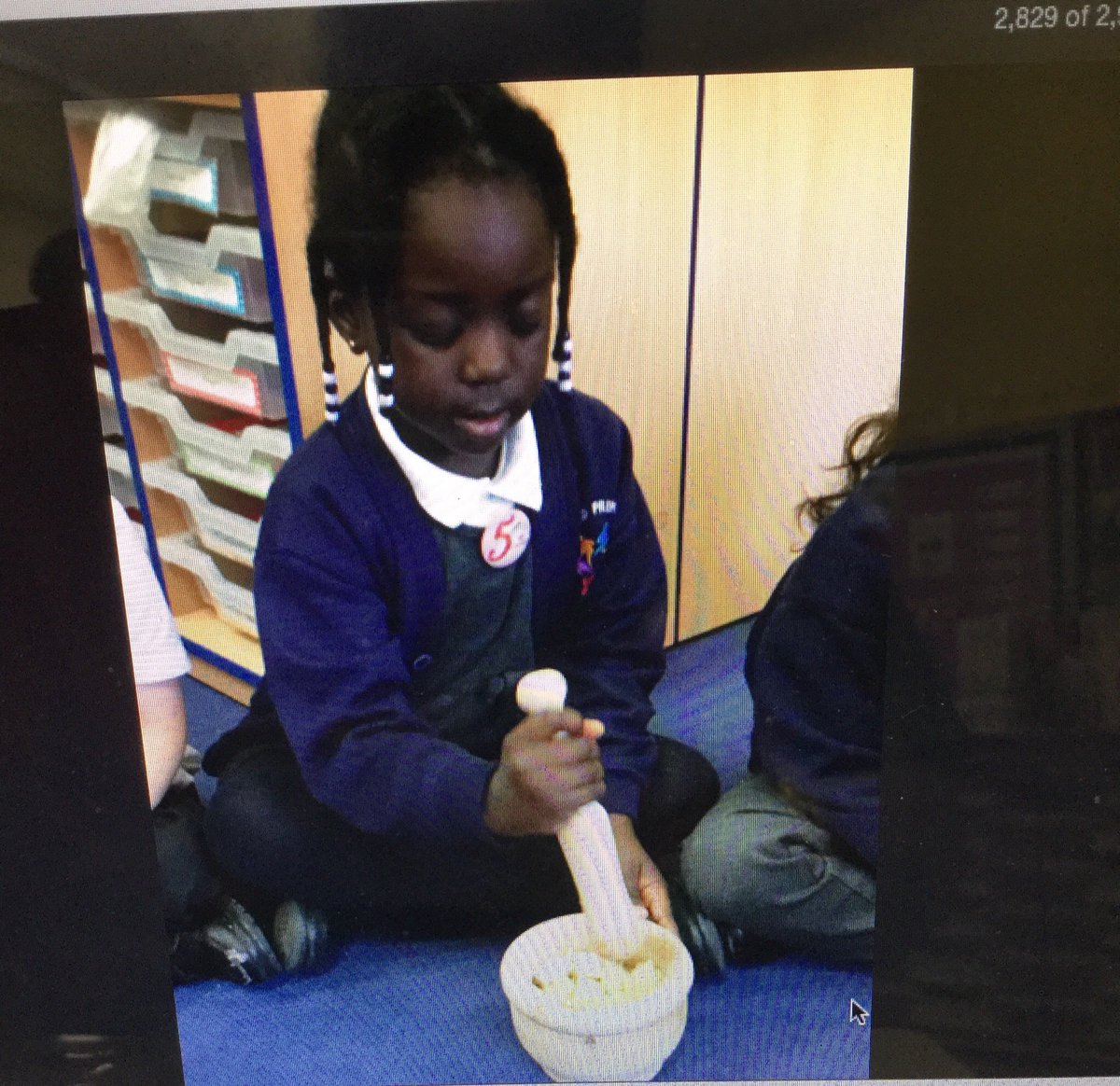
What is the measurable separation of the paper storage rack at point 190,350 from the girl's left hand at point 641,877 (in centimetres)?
27

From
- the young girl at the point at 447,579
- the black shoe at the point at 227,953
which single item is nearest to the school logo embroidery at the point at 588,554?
the young girl at the point at 447,579

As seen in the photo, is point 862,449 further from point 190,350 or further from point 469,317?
point 190,350

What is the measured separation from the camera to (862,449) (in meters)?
0.64

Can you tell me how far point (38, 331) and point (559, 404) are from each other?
0.33 meters

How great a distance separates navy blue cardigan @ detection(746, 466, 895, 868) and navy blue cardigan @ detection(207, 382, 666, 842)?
0.08 metres

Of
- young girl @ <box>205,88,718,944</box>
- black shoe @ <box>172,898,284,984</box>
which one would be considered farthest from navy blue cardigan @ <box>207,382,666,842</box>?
black shoe @ <box>172,898,284,984</box>

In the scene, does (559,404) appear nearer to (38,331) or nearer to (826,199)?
(826,199)

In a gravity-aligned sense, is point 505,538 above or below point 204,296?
below

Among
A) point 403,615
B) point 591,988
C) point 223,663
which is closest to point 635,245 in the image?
point 403,615

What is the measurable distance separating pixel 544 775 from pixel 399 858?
120 millimetres

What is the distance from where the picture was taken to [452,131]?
588 millimetres

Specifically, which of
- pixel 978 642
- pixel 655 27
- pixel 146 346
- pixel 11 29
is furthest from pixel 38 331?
pixel 978 642

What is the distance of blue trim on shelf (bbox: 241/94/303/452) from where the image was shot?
1.95 feet

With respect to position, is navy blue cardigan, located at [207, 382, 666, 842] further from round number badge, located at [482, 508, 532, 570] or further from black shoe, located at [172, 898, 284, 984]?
black shoe, located at [172, 898, 284, 984]
